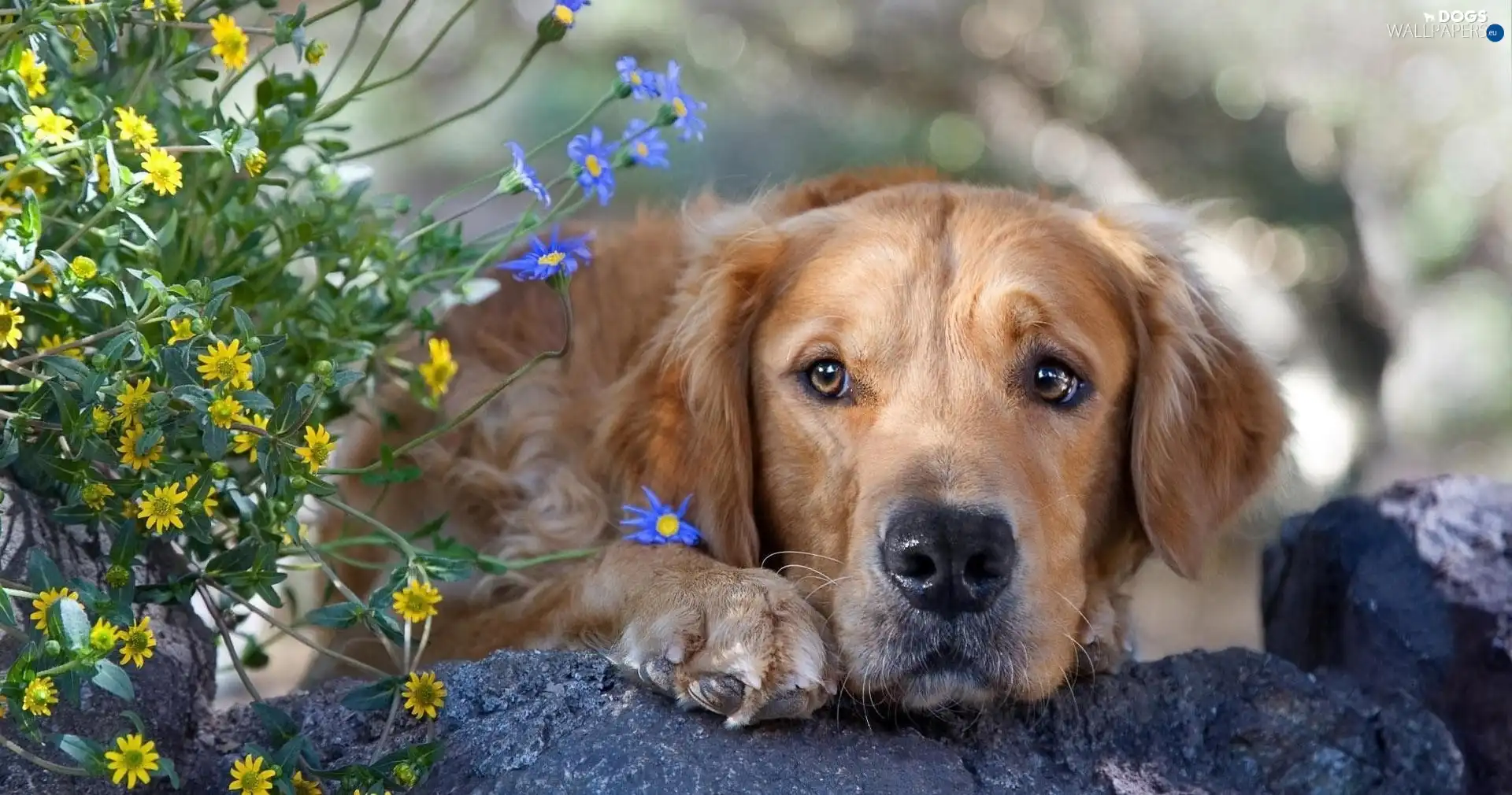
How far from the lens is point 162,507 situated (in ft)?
7.23

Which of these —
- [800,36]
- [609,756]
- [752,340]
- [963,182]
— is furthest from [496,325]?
[800,36]

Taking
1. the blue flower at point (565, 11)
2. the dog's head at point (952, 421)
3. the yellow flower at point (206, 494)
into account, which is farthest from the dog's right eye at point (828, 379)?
the yellow flower at point (206, 494)

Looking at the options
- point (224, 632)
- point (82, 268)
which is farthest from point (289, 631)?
point (82, 268)

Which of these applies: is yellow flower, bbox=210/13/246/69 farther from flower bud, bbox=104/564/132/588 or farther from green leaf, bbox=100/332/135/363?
flower bud, bbox=104/564/132/588

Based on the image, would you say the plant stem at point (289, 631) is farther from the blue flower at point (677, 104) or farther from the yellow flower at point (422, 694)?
the blue flower at point (677, 104)

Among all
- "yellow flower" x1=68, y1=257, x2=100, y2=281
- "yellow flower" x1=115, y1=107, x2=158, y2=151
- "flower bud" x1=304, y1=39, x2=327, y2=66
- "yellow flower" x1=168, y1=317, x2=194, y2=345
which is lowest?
"yellow flower" x1=168, y1=317, x2=194, y2=345

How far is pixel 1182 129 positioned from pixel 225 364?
6.11 metres

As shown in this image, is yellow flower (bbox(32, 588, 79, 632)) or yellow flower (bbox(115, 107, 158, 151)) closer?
yellow flower (bbox(32, 588, 79, 632))

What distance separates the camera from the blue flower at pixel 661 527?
2.88 m

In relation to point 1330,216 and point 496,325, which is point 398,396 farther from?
point 1330,216

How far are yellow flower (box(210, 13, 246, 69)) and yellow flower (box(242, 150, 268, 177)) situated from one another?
169 mm

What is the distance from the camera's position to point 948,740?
2.67 meters

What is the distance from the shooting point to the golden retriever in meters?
2.59

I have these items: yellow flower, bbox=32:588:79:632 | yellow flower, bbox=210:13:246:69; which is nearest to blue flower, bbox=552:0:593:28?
yellow flower, bbox=210:13:246:69
